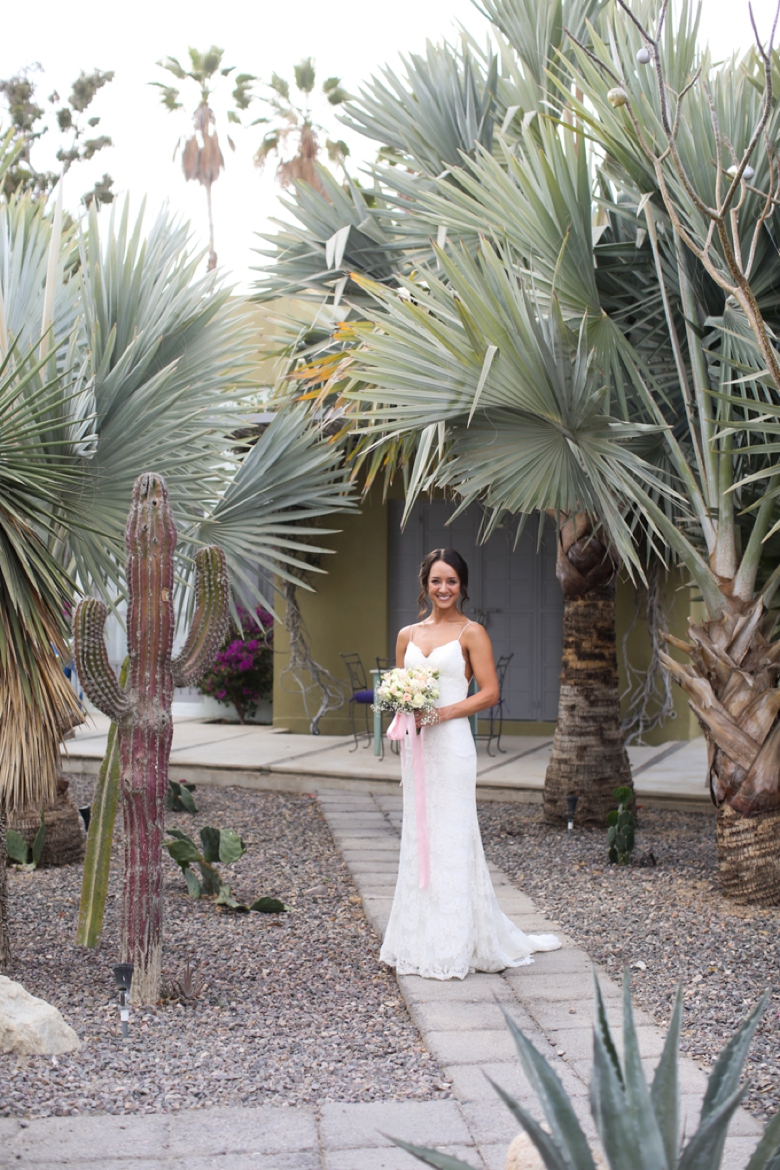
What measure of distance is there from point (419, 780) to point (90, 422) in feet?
6.70

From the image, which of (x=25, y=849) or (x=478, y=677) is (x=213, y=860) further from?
(x=478, y=677)

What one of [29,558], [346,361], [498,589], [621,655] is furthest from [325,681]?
[29,558]

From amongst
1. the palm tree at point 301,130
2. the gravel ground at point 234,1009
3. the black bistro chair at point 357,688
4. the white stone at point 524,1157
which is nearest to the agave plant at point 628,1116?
the white stone at point 524,1157

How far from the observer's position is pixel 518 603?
10.4 meters

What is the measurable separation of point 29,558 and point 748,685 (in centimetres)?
329

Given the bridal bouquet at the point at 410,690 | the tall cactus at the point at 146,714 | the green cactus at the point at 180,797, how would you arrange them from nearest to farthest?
the tall cactus at the point at 146,714 < the bridal bouquet at the point at 410,690 < the green cactus at the point at 180,797

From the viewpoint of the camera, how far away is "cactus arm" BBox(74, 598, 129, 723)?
356 cm

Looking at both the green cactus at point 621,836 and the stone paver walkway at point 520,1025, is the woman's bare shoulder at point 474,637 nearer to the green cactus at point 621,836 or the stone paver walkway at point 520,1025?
the stone paver walkway at point 520,1025

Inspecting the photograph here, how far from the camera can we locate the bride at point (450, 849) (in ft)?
13.5

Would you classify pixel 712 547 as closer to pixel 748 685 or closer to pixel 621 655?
pixel 748 685

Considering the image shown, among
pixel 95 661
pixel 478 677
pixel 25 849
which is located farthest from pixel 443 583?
pixel 25 849

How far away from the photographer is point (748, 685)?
16.2ft

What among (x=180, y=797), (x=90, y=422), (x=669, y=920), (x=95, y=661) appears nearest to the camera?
(x=95, y=661)

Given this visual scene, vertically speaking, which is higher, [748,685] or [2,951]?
[748,685]
